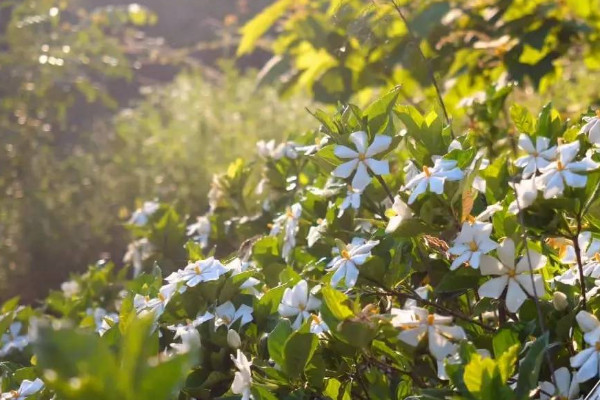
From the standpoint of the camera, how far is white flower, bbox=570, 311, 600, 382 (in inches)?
39.3

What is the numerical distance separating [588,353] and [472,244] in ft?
0.65

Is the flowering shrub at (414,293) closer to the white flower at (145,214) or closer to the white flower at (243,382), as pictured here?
the white flower at (243,382)

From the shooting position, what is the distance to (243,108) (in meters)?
4.74

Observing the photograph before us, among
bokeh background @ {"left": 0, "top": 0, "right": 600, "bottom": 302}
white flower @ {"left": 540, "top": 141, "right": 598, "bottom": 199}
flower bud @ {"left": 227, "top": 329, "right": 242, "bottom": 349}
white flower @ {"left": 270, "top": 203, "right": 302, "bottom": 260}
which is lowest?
bokeh background @ {"left": 0, "top": 0, "right": 600, "bottom": 302}

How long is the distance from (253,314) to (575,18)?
215 cm

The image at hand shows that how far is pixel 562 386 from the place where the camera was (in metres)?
1.04

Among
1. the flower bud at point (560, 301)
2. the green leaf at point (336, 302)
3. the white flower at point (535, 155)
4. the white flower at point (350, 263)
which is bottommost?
the white flower at point (350, 263)

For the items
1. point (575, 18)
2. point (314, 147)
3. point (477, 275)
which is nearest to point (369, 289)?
point (477, 275)

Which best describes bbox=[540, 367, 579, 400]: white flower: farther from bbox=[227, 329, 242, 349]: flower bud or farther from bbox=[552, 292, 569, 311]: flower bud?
bbox=[227, 329, 242, 349]: flower bud

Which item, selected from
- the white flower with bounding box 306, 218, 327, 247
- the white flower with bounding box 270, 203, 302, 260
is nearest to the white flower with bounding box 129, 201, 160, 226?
the white flower with bounding box 270, 203, 302, 260

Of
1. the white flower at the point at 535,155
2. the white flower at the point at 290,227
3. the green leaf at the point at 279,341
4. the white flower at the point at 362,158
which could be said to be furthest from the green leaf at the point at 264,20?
the green leaf at the point at 279,341

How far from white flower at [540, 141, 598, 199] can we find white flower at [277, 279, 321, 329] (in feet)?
1.22

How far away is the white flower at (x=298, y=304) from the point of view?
122cm

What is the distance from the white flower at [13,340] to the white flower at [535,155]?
1167 millimetres
